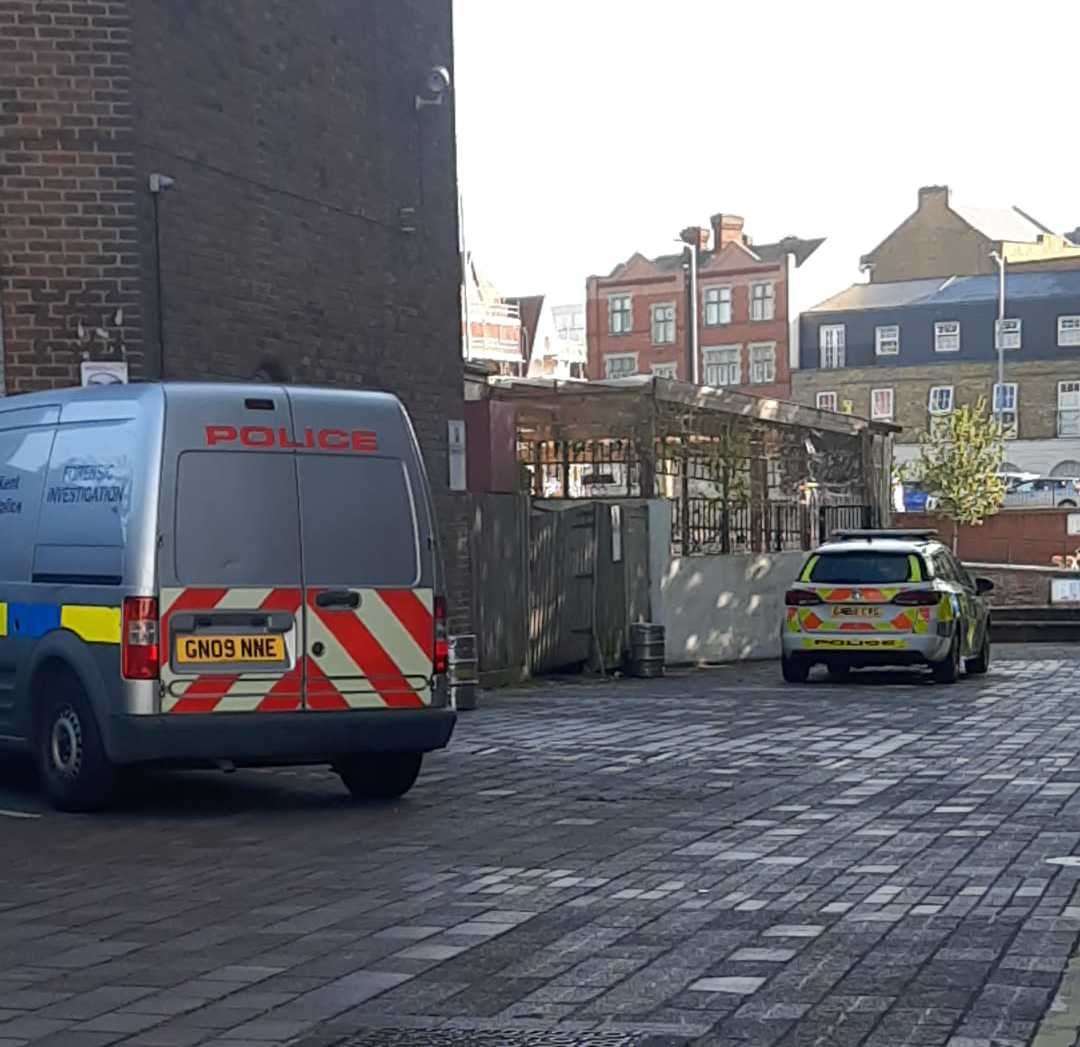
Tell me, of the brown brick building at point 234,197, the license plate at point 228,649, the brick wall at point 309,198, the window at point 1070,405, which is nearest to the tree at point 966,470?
the window at point 1070,405

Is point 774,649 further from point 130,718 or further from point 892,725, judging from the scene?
point 130,718

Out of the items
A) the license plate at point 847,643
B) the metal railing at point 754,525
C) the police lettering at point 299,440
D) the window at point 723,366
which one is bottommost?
the license plate at point 847,643

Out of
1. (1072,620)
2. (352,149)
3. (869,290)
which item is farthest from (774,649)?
(869,290)

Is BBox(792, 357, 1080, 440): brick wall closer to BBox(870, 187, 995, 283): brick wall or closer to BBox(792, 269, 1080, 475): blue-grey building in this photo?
BBox(792, 269, 1080, 475): blue-grey building

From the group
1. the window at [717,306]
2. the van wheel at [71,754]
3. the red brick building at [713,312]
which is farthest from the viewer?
the window at [717,306]

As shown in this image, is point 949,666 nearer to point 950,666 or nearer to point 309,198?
point 950,666

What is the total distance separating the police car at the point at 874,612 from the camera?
20859mm

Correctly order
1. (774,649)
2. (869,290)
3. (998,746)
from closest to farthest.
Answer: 1. (998,746)
2. (774,649)
3. (869,290)

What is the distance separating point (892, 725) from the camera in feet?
53.0

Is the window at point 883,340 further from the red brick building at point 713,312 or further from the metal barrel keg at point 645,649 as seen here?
the metal barrel keg at point 645,649

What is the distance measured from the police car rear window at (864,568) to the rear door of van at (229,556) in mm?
11333

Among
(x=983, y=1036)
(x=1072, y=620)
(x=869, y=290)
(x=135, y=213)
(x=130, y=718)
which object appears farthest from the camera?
(x=869, y=290)

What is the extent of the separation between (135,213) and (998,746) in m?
7.66

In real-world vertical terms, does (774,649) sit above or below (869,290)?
below
